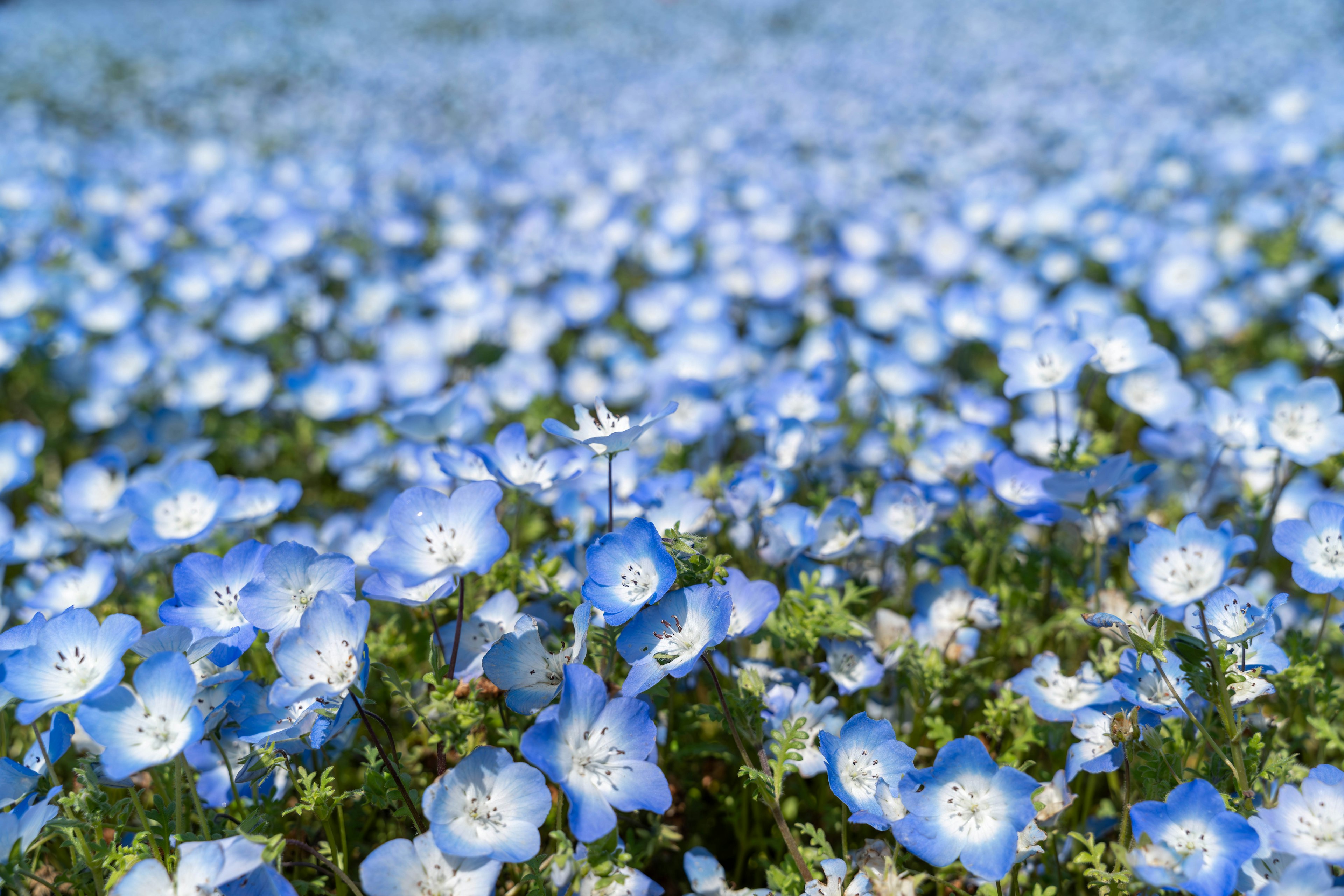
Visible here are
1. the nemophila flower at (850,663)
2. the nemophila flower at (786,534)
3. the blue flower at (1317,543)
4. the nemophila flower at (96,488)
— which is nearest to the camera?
the blue flower at (1317,543)

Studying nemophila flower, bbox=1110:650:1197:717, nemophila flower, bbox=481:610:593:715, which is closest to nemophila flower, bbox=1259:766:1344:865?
nemophila flower, bbox=1110:650:1197:717

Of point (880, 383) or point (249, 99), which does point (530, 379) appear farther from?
point (249, 99)

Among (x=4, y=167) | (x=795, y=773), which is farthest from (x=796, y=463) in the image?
(x=4, y=167)

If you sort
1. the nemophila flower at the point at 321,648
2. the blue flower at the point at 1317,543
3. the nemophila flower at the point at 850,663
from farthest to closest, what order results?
the nemophila flower at the point at 850,663, the blue flower at the point at 1317,543, the nemophila flower at the point at 321,648

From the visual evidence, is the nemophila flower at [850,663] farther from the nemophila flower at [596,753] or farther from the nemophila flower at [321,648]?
the nemophila flower at [321,648]

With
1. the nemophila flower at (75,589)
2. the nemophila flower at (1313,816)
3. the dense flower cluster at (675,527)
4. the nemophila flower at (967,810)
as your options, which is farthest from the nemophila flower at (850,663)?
the nemophila flower at (75,589)

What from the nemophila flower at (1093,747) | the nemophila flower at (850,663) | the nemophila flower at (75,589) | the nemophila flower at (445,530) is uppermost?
the nemophila flower at (445,530)

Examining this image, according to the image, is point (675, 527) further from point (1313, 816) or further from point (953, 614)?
point (1313, 816)

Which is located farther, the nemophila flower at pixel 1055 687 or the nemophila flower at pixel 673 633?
the nemophila flower at pixel 1055 687
